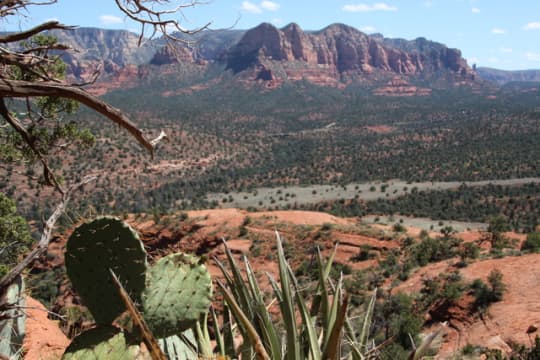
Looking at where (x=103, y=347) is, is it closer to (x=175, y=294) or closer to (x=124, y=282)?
(x=124, y=282)

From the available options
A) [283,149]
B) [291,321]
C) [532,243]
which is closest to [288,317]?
[291,321]

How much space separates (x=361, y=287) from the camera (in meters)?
14.3

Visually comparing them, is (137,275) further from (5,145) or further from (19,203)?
(19,203)

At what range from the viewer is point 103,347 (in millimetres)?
2365

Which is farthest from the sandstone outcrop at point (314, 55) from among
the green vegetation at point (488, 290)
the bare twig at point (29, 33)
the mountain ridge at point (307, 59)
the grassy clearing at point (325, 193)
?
the bare twig at point (29, 33)

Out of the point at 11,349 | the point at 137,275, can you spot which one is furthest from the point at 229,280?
the point at 11,349

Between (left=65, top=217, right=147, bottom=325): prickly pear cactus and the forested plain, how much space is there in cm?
1333

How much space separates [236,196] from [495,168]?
27997 millimetres

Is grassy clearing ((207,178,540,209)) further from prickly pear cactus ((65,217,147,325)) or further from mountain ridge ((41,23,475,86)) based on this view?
mountain ridge ((41,23,475,86))

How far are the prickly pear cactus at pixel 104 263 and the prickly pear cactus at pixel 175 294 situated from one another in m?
0.12

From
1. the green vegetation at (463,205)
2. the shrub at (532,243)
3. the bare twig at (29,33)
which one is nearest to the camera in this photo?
the bare twig at (29,33)

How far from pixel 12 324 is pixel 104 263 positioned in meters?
0.87

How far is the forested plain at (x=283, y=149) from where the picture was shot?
45.1m

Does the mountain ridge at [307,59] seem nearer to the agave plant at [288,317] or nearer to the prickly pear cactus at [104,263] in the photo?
the prickly pear cactus at [104,263]
